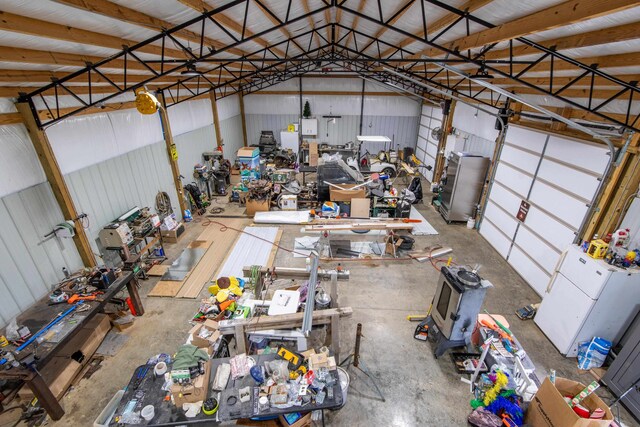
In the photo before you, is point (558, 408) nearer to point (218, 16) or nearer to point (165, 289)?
point (165, 289)

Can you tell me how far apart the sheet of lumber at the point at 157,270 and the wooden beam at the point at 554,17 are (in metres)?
7.83

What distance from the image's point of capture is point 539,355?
4.87 m

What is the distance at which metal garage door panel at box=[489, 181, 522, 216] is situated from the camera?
23.8ft

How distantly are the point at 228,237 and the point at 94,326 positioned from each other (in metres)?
3.96

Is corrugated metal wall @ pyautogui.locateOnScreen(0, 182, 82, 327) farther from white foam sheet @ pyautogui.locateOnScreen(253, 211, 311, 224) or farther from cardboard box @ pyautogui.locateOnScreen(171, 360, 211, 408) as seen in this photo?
white foam sheet @ pyautogui.locateOnScreen(253, 211, 311, 224)

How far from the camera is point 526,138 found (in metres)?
6.91

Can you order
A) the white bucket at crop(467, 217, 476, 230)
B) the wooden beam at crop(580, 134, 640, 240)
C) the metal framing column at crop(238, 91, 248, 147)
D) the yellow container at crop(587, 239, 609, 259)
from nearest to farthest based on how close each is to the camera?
the yellow container at crop(587, 239, 609, 259) → the wooden beam at crop(580, 134, 640, 240) → the white bucket at crop(467, 217, 476, 230) → the metal framing column at crop(238, 91, 248, 147)

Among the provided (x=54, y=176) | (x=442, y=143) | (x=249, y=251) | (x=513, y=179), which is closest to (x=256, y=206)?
(x=249, y=251)

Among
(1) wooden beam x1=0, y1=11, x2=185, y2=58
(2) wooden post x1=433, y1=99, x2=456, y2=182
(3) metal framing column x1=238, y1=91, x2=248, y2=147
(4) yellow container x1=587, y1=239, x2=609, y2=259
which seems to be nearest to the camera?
(1) wooden beam x1=0, y1=11, x2=185, y2=58

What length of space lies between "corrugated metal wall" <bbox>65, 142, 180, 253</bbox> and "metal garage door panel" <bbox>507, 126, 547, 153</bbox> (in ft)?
32.7

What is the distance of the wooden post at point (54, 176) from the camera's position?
15.0 feet

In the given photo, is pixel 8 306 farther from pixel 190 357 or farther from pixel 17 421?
pixel 190 357

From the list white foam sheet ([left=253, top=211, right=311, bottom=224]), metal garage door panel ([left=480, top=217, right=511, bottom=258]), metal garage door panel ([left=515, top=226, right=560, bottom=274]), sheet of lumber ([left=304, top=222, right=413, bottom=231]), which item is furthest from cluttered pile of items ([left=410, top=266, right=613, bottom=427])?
white foam sheet ([left=253, top=211, right=311, bottom=224])

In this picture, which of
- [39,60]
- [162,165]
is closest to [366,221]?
[162,165]
